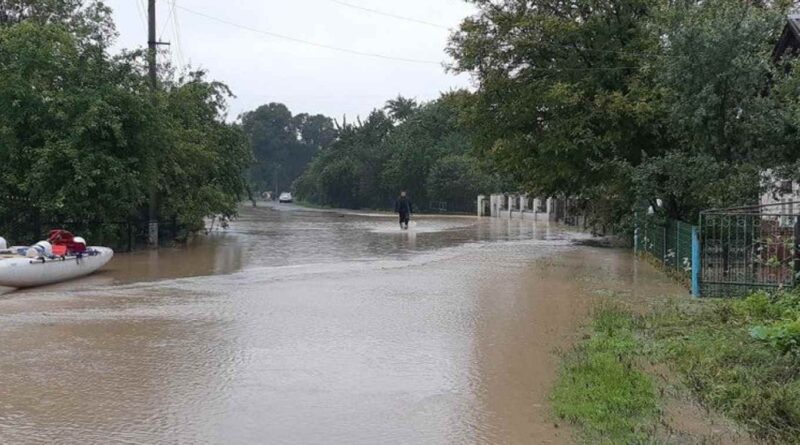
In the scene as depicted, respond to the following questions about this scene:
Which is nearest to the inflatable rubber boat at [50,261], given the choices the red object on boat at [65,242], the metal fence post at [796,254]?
the red object on boat at [65,242]

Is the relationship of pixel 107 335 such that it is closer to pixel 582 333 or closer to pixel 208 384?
pixel 208 384

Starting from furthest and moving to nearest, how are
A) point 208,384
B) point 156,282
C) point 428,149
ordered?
point 428,149 → point 156,282 → point 208,384

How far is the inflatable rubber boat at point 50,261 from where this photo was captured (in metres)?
13.6

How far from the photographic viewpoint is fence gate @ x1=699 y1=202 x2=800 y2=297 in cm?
1155

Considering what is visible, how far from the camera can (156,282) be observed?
15.0 m

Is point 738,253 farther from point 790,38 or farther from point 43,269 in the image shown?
point 43,269

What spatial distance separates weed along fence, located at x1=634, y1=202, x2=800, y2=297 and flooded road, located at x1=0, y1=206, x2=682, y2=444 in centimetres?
105

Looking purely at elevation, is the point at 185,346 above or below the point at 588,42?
below

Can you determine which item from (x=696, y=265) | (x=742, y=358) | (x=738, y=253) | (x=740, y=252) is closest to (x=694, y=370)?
(x=742, y=358)

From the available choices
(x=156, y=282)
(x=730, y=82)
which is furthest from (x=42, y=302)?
(x=730, y=82)

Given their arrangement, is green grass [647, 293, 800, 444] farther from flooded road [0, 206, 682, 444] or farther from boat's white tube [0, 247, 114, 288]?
boat's white tube [0, 247, 114, 288]

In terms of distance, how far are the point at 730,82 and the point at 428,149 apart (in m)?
48.4

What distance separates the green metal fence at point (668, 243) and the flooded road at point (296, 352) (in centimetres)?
58

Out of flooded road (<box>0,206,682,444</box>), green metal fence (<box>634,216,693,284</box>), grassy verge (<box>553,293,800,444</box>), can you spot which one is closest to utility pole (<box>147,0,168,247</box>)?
flooded road (<box>0,206,682,444</box>)
